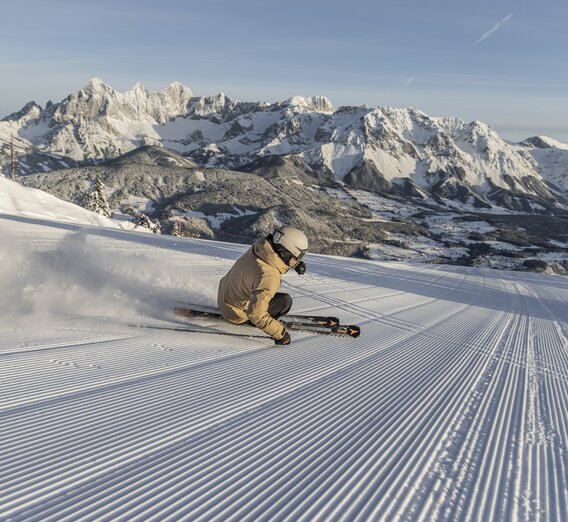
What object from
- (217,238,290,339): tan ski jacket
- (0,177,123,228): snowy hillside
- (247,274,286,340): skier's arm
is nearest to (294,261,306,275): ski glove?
(217,238,290,339): tan ski jacket

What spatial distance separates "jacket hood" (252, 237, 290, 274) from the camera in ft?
18.4

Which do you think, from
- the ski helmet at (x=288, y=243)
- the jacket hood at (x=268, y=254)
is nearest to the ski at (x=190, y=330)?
the jacket hood at (x=268, y=254)

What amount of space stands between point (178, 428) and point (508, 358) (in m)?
5.77

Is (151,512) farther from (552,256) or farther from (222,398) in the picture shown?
(552,256)

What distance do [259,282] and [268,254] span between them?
1.23 ft

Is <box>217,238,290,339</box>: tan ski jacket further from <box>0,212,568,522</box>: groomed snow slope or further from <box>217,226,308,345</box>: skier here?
<box>0,212,568,522</box>: groomed snow slope

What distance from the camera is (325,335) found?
7367 millimetres

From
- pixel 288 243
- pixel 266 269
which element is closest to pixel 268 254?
pixel 266 269

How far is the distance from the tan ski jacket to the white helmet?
157 mm

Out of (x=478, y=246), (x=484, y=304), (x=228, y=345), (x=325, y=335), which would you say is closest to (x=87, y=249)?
(x=228, y=345)

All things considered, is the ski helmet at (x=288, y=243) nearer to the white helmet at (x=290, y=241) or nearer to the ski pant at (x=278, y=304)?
the white helmet at (x=290, y=241)

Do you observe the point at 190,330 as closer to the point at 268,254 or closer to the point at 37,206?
the point at 268,254

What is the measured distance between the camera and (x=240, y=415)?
396 centimetres

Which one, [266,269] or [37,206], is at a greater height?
[37,206]
